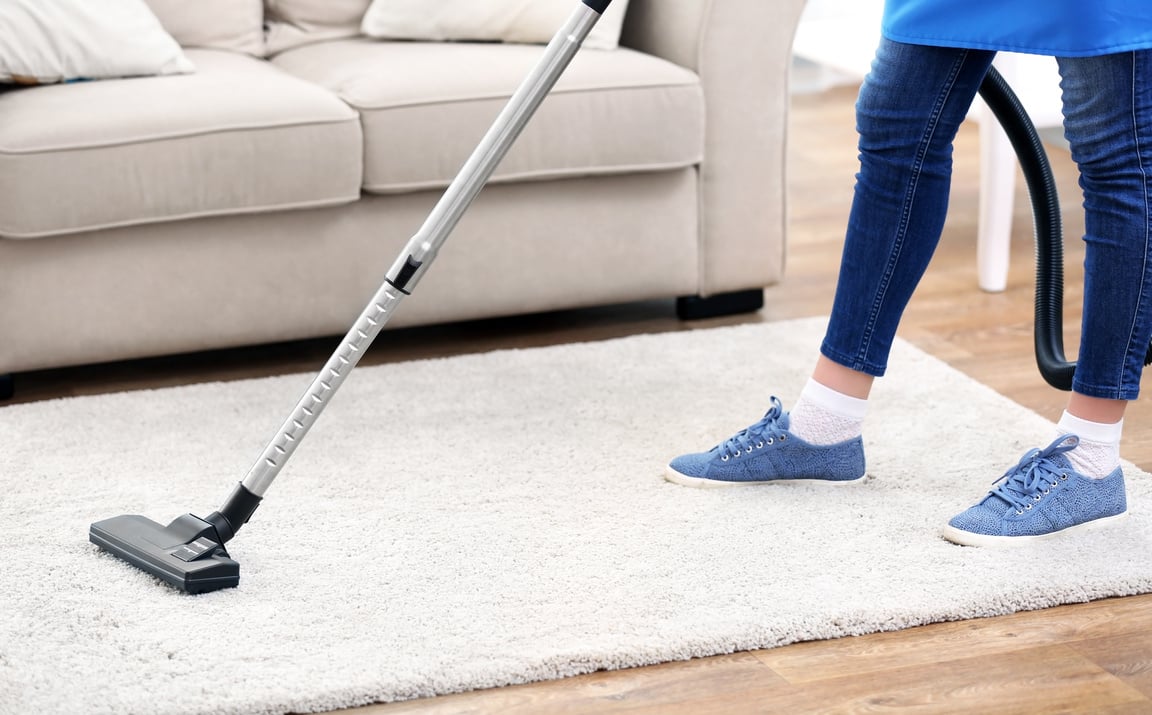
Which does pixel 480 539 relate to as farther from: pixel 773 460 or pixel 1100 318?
pixel 1100 318

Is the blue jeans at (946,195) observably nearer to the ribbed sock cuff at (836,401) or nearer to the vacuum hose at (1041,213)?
the ribbed sock cuff at (836,401)

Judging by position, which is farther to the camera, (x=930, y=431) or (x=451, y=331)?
(x=451, y=331)

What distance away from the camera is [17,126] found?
2.02 meters

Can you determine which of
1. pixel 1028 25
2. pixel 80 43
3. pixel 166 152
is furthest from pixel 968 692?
pixel 80 43

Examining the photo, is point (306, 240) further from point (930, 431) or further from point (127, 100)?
point (930, 431)

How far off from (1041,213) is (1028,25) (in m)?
0.46

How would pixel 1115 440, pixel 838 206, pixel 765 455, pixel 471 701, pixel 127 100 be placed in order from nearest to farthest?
pixel 471 701, pixel 1115 440, pixel 765 455, pixel 127 100, pixel 838 206

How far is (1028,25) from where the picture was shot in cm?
146

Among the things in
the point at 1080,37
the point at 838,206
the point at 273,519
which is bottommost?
the point at 838,206

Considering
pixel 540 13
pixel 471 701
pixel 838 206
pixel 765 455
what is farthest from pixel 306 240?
pixel 838 206

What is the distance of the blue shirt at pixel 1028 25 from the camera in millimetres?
1415

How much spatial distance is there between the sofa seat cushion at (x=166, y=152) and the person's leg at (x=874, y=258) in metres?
0.76

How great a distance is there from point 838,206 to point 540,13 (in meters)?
1.07

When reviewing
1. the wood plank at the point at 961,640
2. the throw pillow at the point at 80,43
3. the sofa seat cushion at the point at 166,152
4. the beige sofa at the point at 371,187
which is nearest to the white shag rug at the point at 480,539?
the wood plank at the point at 961,640
